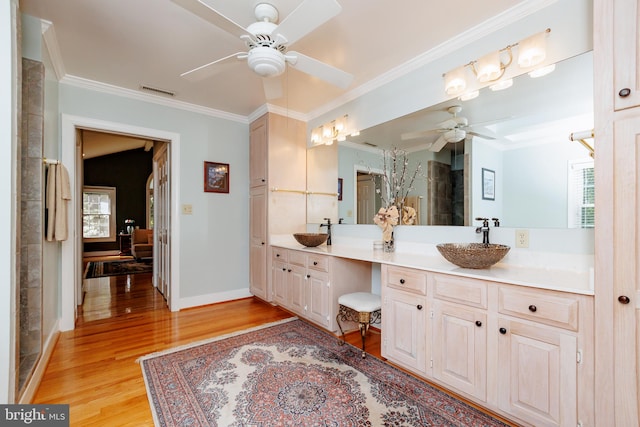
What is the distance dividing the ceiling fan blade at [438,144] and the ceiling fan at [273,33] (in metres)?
0.91

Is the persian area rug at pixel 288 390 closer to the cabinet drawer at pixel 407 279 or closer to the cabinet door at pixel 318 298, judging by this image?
the cabinet door at pixel 318 298

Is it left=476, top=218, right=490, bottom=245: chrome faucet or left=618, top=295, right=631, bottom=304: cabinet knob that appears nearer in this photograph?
left=618, top=295, right=631, bottom=304: cabinet knob

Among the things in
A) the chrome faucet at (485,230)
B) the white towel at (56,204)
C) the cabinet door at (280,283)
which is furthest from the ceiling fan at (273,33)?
the cabinet door at (280,283)

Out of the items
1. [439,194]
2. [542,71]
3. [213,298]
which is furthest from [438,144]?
[213,298]

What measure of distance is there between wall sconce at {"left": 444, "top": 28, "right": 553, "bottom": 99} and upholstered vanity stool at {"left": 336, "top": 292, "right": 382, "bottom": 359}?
178cm

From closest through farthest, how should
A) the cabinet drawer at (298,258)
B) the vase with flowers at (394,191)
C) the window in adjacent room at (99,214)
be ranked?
1. the vase with flowers at (394,191)
2. the cabinet drawer at (298,258)
3. the window in adjacent room at (99,214)

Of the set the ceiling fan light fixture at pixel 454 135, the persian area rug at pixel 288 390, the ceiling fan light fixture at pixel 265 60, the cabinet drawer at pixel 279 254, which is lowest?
the persian area rug at pixel 288 390

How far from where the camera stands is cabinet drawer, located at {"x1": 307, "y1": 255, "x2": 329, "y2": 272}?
8.90 ft

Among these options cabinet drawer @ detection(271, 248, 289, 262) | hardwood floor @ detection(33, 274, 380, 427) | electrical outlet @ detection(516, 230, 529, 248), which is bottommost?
hardwood floor @ detection(33, 274, 380, 427)

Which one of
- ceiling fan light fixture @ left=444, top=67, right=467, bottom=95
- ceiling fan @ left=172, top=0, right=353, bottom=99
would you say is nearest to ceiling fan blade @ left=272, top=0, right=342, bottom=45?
ceiling fan @ left=172, top=0, right=353, bottom=99

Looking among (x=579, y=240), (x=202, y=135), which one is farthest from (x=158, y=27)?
(x=579, y=240)

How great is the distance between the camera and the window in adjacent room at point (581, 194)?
1681 mm

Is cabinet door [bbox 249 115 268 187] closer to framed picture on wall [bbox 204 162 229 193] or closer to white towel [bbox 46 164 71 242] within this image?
framed picture on wall [bbox 204 162 229 193]

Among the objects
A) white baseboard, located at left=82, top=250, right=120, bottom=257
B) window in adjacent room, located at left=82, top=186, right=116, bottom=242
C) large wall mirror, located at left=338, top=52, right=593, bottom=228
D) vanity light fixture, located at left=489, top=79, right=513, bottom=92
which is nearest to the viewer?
large wall mirror, located at left=338, top=52, right=593, bottom=228
